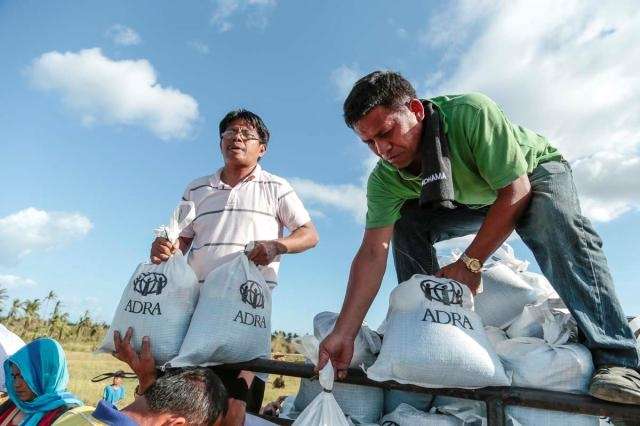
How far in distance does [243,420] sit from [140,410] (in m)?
0.43

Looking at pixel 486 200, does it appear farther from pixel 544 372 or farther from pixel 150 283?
pixel 150 283

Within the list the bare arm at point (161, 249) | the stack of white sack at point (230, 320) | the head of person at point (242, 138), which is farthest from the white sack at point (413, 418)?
the head of person at point (242, 138)

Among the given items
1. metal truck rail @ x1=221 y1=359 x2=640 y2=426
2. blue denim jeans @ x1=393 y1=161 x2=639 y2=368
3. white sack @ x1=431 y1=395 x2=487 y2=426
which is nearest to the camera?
metal truck rail @ x1=221 y1=359 x2=640 y2=426

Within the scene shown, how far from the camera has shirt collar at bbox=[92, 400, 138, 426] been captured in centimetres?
190

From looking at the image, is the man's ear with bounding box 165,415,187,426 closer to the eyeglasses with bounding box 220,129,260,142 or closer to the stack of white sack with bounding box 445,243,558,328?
the stack of white sack with bounding box 445,243,558,328

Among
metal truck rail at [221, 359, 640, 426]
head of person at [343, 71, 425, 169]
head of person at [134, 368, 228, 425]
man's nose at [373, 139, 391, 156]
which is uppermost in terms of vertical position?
head of person at [343, 71, 425, 169]

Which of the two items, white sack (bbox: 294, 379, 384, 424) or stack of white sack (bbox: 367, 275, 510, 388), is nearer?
stack of white sack (bbox: 367, 275, 510, 388)

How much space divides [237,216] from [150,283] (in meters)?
0.66

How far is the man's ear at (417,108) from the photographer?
2.24 meters

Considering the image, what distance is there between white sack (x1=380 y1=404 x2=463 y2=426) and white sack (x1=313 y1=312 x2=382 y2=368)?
23cm

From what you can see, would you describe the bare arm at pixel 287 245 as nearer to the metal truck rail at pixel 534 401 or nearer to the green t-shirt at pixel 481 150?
the green t-shirt at pixel 481 150

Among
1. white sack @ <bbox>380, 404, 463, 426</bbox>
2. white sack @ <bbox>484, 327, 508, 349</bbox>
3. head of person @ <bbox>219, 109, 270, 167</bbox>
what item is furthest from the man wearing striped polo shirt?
white sack @ <bbox>484, 327, 508, 349</bbox>

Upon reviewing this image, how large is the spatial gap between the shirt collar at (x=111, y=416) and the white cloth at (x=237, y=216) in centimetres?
96

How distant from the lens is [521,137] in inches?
89.4
